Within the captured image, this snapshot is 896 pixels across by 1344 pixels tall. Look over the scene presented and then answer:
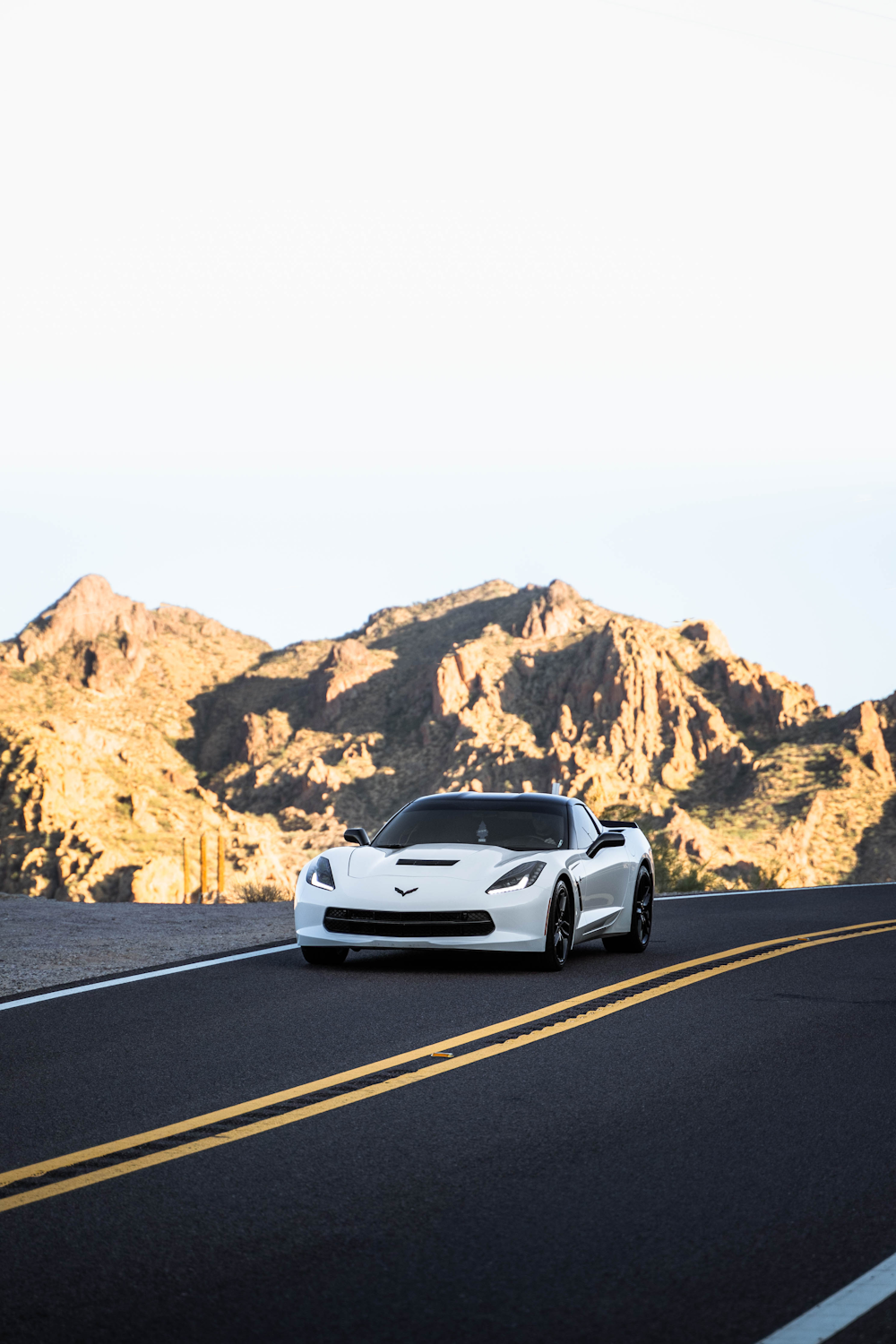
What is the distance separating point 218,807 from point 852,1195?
68847 millimetres

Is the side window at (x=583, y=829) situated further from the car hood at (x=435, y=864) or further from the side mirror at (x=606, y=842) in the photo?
the car hood at (x=435, y=864)

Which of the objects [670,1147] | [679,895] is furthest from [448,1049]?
[679,895]

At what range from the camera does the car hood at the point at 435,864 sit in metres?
11.0

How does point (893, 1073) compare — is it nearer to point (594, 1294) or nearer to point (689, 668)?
point (594, 1294)

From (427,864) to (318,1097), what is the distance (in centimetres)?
440

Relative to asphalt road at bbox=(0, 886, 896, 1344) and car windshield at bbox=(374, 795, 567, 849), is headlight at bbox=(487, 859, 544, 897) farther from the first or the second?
asphalt road at bbox=(0, 886, 896, 1344)

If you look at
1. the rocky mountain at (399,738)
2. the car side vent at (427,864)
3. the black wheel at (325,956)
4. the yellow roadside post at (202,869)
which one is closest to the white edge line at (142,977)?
the black wheel at (325,956)

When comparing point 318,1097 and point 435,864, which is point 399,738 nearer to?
point 435,864

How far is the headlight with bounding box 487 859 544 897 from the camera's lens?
11008mm

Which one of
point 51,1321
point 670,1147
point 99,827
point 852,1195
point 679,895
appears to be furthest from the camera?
point 99,827

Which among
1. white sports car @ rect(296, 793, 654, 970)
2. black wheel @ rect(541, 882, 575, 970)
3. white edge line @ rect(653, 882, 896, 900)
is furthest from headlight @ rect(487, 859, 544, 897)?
white edge line @ rect(653, 882, 896, 900)

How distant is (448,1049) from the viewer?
8.00m

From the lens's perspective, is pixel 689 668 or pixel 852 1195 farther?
pixel 689 668

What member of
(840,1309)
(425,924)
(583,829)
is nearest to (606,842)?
(583,829)
